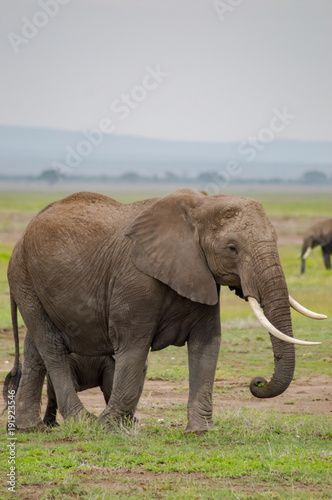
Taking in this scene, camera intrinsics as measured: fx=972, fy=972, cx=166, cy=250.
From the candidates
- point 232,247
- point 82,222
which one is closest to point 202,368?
point 232,247

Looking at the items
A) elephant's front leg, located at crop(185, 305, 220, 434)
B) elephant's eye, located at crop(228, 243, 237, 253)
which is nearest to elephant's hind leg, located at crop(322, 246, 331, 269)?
elephant's front leg, located at crop(185, 305, 220, 434)

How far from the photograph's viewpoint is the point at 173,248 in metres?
8.20

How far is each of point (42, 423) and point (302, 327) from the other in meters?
8.11

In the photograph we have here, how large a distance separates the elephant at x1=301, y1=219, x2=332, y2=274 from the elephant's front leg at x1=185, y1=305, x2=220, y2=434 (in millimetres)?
22595

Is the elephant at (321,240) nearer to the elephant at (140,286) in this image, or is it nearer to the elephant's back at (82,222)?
the elephant's back at (82,222)

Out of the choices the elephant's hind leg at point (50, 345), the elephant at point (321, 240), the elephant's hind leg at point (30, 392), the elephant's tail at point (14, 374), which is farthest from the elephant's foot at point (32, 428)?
the elephant at point (321, 240)

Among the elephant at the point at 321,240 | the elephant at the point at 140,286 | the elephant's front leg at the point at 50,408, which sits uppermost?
the elephant at the point at 321,240

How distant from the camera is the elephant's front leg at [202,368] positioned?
8.39 metres

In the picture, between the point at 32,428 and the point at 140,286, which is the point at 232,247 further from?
the point at 32,428

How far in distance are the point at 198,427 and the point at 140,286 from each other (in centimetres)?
132

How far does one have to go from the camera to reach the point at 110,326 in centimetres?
838

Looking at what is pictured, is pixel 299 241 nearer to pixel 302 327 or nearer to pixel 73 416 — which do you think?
pixel 302 327

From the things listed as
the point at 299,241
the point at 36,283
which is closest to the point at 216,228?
the point at 36,283

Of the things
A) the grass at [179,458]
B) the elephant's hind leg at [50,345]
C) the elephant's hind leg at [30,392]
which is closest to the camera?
the grass at [179,458]
